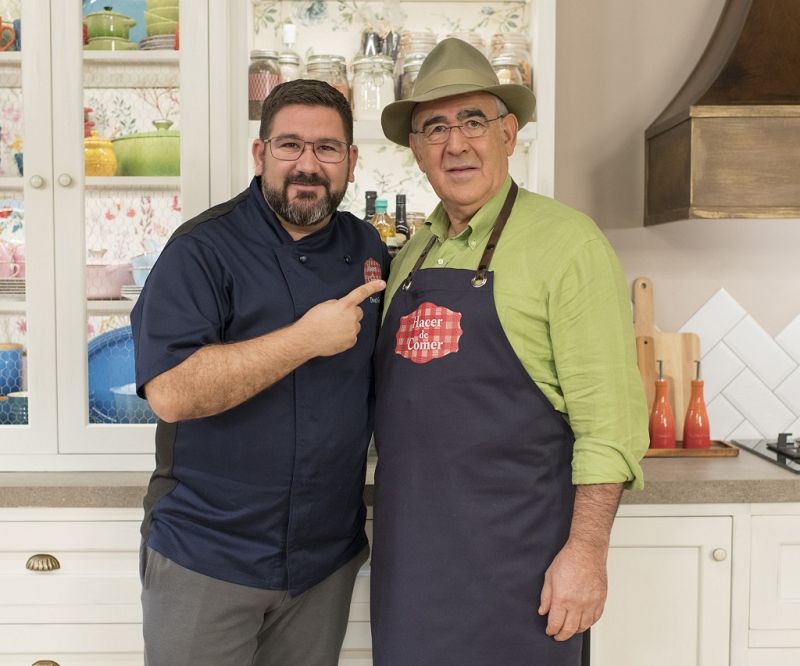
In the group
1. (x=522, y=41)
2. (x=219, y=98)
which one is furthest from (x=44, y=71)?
(x=522, y=41)

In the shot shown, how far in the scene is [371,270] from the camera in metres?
1.84

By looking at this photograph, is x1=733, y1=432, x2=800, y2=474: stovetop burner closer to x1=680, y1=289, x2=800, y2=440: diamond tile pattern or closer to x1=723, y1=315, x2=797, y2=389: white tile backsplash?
x1=680, y1=289, x2=800, y2=440: diamond tile pattern

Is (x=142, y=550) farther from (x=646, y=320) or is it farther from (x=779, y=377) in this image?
(x=779, y=377)

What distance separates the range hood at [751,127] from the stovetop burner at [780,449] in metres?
0.60

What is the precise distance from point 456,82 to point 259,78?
778 millimetres

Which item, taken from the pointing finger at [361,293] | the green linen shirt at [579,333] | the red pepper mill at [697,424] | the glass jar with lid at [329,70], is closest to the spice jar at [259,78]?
the glass jar with lid at [329,70]

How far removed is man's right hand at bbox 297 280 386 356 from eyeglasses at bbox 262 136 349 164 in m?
0.29

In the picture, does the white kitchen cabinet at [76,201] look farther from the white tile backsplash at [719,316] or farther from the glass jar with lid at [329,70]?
the white tile backsplash at [719,316]

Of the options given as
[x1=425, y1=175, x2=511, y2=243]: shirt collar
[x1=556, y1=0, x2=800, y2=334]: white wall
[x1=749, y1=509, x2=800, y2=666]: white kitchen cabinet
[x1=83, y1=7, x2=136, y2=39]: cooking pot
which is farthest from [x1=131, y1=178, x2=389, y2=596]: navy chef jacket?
[x1=556, y1=0, x2=800, y2=334]: white wall

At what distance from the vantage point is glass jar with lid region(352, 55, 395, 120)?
89.9 inches

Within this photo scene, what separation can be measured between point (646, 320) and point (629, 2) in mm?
957

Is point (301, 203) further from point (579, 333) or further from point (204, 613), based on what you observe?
point (204, 613)

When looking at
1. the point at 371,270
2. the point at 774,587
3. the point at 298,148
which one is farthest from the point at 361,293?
the point at 774,587

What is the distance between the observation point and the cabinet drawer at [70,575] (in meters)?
2.06
